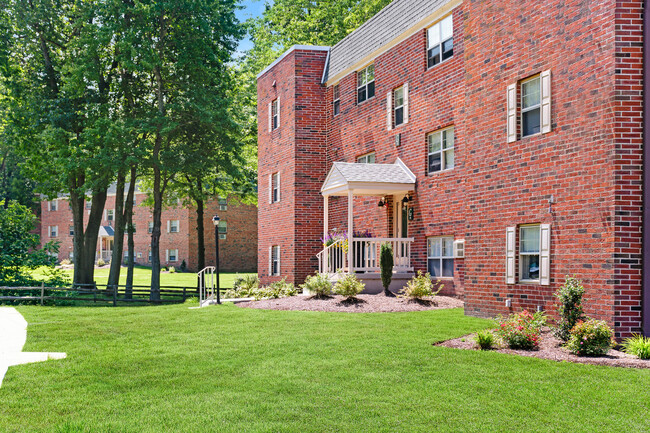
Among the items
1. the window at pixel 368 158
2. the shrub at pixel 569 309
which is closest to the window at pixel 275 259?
the window at pixel 368 158

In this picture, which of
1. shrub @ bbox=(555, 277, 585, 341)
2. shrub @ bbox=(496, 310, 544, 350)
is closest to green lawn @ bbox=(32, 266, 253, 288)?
shrub @ bbox=(496, 310, 544, 350)

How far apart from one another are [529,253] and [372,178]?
6840 mm

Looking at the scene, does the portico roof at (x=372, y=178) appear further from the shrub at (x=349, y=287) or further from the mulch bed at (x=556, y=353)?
the mulch bed at (x=556, y=353)

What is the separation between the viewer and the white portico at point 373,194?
1806 centimetres

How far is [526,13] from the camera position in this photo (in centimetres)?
1210

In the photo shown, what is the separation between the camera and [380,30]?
20547 millimetres

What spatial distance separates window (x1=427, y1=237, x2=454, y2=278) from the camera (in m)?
17.1

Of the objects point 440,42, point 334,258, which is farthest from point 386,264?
point 440,42

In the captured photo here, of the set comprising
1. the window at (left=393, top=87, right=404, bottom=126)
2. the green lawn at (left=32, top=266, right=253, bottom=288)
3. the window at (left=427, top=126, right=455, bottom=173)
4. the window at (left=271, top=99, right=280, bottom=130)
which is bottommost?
the green lawn at (left=32, top=266, right=253, bottom=288)

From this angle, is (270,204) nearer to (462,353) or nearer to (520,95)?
(520,95)

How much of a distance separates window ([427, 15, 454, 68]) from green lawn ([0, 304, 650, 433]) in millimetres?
8750

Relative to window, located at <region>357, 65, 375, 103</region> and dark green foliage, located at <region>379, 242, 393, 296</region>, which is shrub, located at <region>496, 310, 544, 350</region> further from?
window, located at <region>357, 65, 375, 103</region>

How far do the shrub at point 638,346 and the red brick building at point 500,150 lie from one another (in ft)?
0.97

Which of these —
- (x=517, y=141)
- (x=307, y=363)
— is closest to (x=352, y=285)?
(x=517, y=141)
